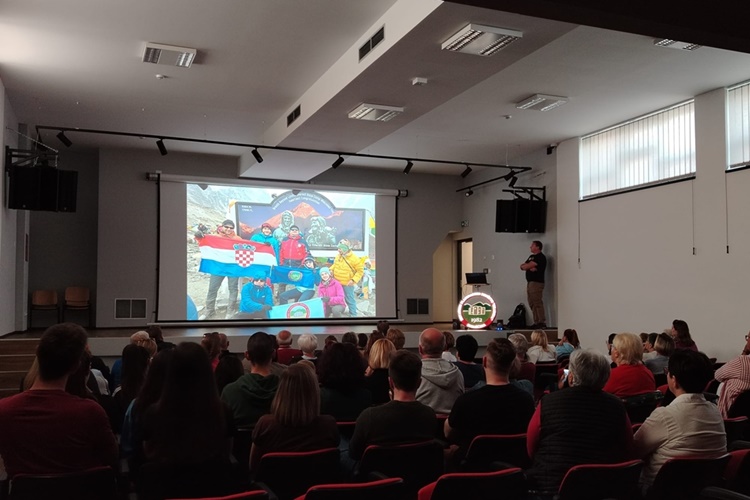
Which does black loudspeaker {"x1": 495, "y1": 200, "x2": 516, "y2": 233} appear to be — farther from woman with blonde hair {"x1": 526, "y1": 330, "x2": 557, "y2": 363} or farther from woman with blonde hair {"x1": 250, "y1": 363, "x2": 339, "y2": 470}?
woman with blonde hair {"x1": 250, "y1": 363, "x2": 339, "y2": 470}

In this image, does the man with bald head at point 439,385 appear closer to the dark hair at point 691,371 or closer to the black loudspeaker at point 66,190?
Answer: the dark hair at point 691,371

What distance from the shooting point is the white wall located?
312 inches

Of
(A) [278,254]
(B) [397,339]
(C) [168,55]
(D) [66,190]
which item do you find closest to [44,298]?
(D) [66,190]

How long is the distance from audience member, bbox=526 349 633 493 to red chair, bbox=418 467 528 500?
28 centimetres

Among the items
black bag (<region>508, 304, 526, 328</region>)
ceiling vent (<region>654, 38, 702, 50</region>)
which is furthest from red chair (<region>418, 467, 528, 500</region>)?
black bag (<region>508, 304, 526, 328</region>)

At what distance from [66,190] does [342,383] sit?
720 centimetres

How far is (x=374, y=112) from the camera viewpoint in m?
7.57

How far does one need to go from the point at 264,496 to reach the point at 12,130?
9064mm

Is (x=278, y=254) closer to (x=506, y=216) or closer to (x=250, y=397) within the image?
(x=506, y=216)

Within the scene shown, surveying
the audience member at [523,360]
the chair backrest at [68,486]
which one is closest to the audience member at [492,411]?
the chair backrest at [68,486]

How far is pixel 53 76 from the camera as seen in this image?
7.80 meters

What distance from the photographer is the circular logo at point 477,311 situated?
452 inches

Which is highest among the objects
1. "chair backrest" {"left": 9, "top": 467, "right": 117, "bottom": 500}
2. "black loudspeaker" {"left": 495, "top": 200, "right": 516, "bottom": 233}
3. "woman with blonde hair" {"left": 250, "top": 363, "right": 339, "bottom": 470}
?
"black loudspeaker" {"left": 495, "top": 200, "right": 516, "bottom": 233}

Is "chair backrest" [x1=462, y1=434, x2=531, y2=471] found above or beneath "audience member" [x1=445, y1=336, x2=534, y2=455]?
beneath
